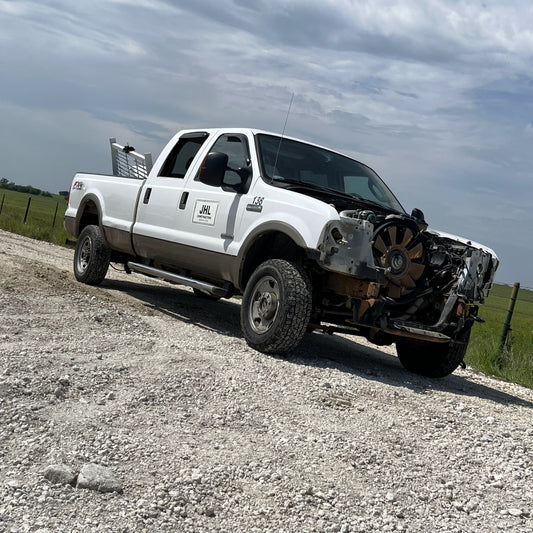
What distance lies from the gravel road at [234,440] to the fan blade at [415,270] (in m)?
0.97

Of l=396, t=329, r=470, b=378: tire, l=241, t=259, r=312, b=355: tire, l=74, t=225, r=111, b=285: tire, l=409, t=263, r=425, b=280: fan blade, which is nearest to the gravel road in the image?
l=241, t=259, r=312, b=355: tire

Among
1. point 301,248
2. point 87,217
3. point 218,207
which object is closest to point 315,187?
point 301,248

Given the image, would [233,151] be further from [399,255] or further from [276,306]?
[399,255]

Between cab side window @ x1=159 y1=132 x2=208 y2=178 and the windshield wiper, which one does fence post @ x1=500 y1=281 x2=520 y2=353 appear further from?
cab side window @ x1=159 y1=132 x2=208 y2=178

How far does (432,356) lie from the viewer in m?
6.82

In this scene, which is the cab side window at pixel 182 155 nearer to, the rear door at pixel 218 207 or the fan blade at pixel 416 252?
the rear door at pixel 218 207

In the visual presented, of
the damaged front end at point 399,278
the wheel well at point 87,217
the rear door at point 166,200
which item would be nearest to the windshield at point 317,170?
the damaged front end at point 399,278

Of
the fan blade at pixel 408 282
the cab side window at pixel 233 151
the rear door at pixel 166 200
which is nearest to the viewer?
the fan blade at pixel 408 282

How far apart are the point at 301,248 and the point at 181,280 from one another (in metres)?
1.64

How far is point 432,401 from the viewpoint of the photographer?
17.5ft

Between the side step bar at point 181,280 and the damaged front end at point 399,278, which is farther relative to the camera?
the side step bar at point 181,280

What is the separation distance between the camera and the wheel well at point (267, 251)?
6.26 metres

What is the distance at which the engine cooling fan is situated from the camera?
Result: 18.8ft

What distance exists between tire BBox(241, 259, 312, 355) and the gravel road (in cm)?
19
